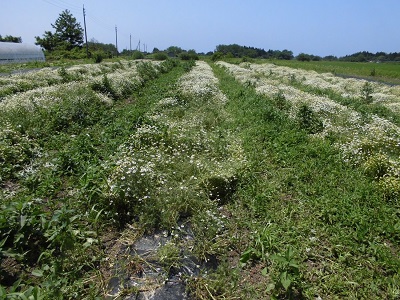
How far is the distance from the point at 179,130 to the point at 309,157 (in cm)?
360

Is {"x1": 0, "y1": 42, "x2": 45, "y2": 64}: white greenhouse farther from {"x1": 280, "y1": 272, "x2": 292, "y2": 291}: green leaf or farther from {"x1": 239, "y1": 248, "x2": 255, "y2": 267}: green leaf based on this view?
{"x1": 280, "y1": 272, "x2": 292, "y2": 291}: green leaf

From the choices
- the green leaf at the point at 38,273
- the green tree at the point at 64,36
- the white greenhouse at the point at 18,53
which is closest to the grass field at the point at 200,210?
the green leaf at the point at 38,273

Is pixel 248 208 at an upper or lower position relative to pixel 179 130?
lower

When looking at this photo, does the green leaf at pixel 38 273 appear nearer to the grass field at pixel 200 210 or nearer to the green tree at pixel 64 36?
the grass field at pixel 200 210

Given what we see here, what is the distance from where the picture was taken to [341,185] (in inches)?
245

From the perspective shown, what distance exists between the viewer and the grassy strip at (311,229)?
3764mm

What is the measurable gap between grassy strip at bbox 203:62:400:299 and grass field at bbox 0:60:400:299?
3cm

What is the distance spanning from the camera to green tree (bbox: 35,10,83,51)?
7019cm

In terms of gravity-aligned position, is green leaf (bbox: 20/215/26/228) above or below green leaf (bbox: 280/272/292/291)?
above

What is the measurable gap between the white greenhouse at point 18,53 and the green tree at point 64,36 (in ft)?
71.3

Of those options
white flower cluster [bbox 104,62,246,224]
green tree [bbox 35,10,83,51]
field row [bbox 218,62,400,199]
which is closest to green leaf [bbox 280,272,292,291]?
white flower cluster [bbox 104,62,246,224]

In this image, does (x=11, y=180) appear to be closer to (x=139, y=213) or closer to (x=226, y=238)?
(x=139, y=213)

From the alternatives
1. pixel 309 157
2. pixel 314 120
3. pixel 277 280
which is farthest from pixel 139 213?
pixel 314 120

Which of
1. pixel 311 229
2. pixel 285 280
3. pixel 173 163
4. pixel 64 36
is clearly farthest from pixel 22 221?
pixel 64 36
